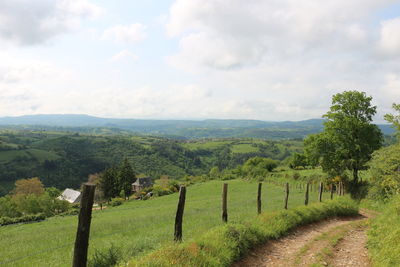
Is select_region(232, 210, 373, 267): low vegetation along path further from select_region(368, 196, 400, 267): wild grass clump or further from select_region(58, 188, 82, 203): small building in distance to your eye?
select_region(58, 188, 82, 203): small building in distance

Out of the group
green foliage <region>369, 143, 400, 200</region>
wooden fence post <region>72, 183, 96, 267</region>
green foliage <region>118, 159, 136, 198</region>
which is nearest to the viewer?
wooden fence post <region>72, 183, 96, 267</region>

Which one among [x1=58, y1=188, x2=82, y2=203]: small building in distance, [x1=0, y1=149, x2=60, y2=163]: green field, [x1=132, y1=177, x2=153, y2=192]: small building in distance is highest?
[x1=0, y1=149, x2=60, y2=163]: green field

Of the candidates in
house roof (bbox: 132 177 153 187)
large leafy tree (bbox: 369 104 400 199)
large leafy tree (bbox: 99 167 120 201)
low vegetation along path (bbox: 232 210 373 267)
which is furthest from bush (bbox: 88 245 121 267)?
house roof (bbox: 132 177 153 187)

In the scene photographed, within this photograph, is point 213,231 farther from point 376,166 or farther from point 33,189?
point 33,189

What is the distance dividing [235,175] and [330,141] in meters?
53.2

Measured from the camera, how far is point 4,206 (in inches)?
2057

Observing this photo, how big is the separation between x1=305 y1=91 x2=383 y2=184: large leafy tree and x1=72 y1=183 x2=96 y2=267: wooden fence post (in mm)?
30579

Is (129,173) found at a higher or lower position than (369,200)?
lower

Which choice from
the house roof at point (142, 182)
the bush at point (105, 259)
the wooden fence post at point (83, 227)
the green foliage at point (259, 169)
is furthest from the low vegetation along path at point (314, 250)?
the house roof at point (142, 182)

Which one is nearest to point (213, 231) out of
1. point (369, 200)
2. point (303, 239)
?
point (303, 239)

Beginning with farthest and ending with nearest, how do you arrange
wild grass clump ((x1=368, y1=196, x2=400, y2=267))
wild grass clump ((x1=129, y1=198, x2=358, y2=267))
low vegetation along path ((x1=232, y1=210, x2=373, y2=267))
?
1. low vegetation along path ((x1=232, y1=210, x2=373, y2=267))
2. wild grass clump ((x1=368, y1=196, x2=400, y2=267))
3. wild grass clump ((x1=129, y1=198, x2=358, y2=267))

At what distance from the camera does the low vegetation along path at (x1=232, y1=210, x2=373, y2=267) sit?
9.11m

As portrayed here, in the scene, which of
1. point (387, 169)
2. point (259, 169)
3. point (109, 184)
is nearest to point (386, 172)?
point (387, 169)

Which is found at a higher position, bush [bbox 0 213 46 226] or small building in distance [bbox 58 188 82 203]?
bush [bbox 0 213 46 226]
